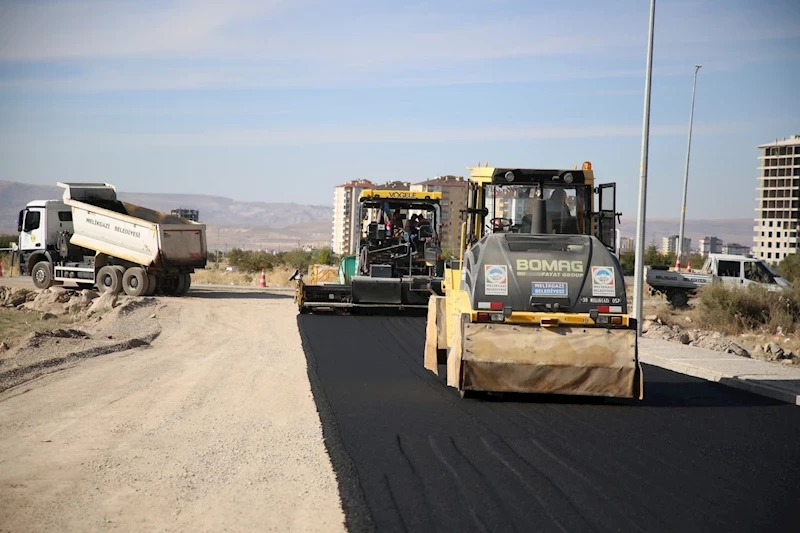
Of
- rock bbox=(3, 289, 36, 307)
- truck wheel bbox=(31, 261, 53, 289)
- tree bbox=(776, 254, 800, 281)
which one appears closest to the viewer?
rock bbox=(3, 289, 36, 307)

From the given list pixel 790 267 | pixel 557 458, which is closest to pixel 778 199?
pixel 790 267

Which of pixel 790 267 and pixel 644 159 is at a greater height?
pixel 644 159

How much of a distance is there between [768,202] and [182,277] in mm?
102248

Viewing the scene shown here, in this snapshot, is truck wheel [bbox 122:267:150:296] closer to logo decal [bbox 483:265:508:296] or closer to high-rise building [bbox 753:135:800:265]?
logo decal [bbox 483:265:508:296]

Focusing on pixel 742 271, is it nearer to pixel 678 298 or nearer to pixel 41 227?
pixel 678 298

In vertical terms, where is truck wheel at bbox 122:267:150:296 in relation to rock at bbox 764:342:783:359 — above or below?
above

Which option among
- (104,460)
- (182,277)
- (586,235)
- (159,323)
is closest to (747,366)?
(586,235)

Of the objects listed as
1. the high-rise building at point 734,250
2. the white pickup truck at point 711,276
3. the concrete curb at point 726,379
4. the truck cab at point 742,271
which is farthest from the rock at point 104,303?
the high-rise building at point 734,250

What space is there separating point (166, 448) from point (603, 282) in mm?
5369

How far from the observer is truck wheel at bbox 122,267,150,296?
1104 inches

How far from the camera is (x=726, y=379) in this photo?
13578 millimetres

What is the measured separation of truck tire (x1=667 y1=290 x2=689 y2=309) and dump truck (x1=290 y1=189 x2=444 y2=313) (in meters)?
12.1

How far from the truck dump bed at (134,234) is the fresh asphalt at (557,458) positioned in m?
16.1

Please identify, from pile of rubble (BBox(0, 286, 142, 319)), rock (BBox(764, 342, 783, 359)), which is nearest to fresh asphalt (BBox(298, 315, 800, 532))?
rock (BBox(764, 342, 783, 359))
